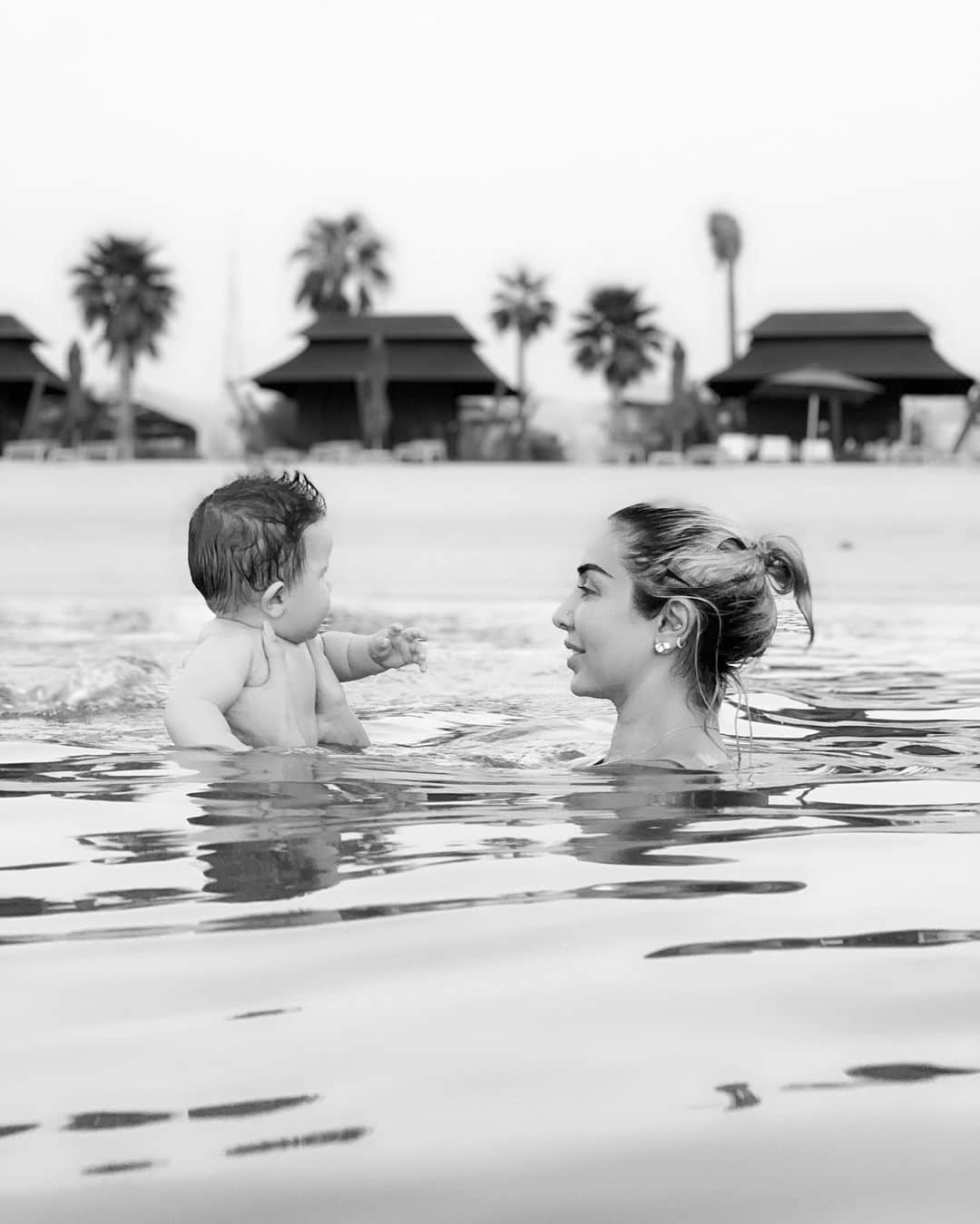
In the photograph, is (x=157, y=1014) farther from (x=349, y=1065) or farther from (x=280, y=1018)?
(x=349, y=1065)

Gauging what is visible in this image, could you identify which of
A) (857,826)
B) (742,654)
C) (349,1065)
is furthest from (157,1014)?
(742,654)

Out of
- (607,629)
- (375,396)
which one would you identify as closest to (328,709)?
(607,629)

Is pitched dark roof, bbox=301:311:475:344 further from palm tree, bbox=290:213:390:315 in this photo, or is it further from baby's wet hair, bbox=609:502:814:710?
baby's wet hair, bbox=609:502:814:710

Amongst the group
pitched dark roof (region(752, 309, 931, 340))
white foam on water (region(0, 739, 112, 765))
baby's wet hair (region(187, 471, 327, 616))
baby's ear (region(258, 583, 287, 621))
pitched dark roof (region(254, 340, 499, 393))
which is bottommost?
white foam on water (region(0, 739, 112, 765))

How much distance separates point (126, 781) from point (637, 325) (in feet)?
188

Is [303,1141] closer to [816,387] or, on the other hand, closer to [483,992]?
[483,992]

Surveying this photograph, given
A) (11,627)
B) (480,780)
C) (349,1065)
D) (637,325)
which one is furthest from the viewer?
(637,325)

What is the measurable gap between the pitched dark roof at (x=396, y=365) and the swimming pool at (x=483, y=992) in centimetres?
4231

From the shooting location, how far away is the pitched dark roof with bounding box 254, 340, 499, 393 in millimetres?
45781

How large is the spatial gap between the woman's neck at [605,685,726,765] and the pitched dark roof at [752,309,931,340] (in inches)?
1797

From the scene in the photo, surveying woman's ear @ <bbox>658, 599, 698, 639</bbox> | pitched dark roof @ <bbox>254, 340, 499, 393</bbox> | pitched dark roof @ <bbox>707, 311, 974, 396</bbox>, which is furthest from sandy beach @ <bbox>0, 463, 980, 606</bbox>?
pitched dark roof @ <bbox>707, 311, 974, 396</bbox>

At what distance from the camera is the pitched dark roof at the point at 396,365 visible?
45.8 m

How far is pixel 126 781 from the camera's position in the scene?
359cm

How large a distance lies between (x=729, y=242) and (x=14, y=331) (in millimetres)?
30119
